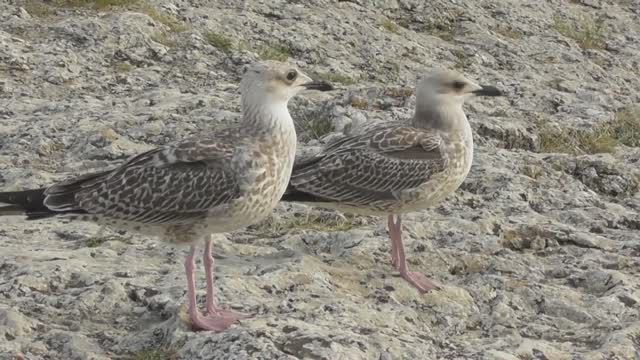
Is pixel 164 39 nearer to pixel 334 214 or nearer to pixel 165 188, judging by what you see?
pixel 334 214

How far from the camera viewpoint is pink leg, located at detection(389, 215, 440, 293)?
26.6 ft

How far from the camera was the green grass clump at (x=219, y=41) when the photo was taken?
554 inches

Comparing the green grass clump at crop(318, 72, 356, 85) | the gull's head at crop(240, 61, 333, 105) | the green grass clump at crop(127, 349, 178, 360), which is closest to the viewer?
the green grass clump at crop(127, 349, 178, 360)

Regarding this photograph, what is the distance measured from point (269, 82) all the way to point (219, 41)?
6.72 metres

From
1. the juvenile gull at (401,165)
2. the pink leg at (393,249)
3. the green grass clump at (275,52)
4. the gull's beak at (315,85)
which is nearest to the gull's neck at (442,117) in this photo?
the juvenile gull at (401,165)

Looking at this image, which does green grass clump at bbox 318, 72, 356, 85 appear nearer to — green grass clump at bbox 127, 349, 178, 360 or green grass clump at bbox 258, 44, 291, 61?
green grass clump at bbox 258, 44, 291, 61

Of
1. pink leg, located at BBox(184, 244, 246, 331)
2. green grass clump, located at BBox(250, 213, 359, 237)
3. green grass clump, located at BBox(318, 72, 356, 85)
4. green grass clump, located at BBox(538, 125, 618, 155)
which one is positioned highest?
pink leg, located at BBox(184, 244, 246, 331)

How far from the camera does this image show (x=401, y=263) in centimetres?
835

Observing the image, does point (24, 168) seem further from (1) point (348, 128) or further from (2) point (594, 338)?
(2) point (594, 338)

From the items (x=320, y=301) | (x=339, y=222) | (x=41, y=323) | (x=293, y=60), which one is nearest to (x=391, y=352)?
(x=320, y=301)

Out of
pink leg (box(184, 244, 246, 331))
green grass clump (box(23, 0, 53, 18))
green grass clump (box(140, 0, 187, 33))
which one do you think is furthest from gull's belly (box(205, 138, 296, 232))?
green grass clump (box(23, 0, 53, 18))

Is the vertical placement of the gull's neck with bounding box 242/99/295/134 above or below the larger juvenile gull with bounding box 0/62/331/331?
above

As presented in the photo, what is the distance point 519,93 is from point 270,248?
6138mm

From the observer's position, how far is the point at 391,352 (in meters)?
6.80
